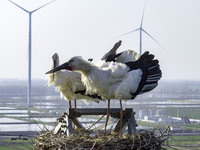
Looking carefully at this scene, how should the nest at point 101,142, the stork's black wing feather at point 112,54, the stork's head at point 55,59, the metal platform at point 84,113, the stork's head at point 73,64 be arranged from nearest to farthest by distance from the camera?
the nest at point 101,142 < the metal platform at point 84,113 < the stork's head at point 73,64 < the stork's black wing feather at point 112,54 < the stork's head at point 55,59

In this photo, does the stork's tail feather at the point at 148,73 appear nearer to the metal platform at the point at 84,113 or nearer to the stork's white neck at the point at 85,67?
the metal platform at the point at 84,113

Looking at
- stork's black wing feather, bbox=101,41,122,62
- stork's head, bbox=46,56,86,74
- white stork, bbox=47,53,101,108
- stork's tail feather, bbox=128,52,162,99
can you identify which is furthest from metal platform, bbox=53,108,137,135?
white stork, bbox=47,53,101,108

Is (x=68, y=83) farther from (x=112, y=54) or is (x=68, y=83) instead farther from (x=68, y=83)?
(x=112, y=54)

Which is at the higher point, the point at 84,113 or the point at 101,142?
the point at 84,113

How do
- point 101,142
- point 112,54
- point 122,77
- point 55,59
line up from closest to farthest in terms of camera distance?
point 101,142 < point 122,77 < point 112,54 < point 55,59

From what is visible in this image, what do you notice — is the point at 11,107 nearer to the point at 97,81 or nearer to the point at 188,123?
the point at 188,123

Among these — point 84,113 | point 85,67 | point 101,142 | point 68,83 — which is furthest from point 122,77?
point 68,83

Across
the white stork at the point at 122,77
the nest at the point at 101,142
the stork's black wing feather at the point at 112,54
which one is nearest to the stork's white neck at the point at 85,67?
the white stork at the point at 122,77
